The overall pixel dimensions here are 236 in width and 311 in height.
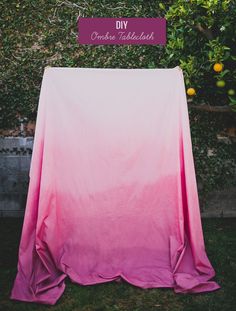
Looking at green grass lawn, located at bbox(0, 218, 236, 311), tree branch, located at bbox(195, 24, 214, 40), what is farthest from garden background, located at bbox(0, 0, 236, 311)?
green grass lawn, located at bbox(0, 218, 236, 311)

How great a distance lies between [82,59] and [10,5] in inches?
46.9

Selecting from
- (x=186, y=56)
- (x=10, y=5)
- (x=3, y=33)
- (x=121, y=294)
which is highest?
(x=10, y=5)

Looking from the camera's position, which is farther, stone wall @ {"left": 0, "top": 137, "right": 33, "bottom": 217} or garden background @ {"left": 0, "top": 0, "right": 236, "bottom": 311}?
stone wall @ {"left": 0, "top": 137, "right": 33, "bottom": 217}

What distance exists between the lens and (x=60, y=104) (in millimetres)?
3502

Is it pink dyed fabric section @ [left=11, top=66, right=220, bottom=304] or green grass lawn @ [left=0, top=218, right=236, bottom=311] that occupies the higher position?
pink dyed fabric section @ [left=11, top=66, right=220, bottom=304]

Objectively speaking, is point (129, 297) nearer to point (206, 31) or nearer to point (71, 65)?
point (206, 31)

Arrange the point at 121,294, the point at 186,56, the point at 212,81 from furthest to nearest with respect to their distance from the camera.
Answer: the point at 212,81, the point at 186,56, the point at 121,294

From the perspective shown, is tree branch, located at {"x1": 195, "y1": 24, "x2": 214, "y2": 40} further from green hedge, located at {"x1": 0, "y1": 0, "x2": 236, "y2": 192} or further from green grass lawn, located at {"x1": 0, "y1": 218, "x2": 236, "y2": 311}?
green grass lawn, located at {"x1": 0, "y1": 218, "x2": 236, "y2": 311}

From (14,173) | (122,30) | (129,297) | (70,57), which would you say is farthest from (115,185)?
(122,30)

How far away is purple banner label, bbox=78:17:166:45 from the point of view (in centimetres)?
519

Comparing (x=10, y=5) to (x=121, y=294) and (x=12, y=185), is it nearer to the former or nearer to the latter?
(x=12, y=185)

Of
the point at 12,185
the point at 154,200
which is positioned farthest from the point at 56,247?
the point at 12,185

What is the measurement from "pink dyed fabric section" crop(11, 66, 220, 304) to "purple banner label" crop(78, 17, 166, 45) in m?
1.80

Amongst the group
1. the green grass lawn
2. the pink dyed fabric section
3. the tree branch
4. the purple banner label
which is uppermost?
the purple banner label
